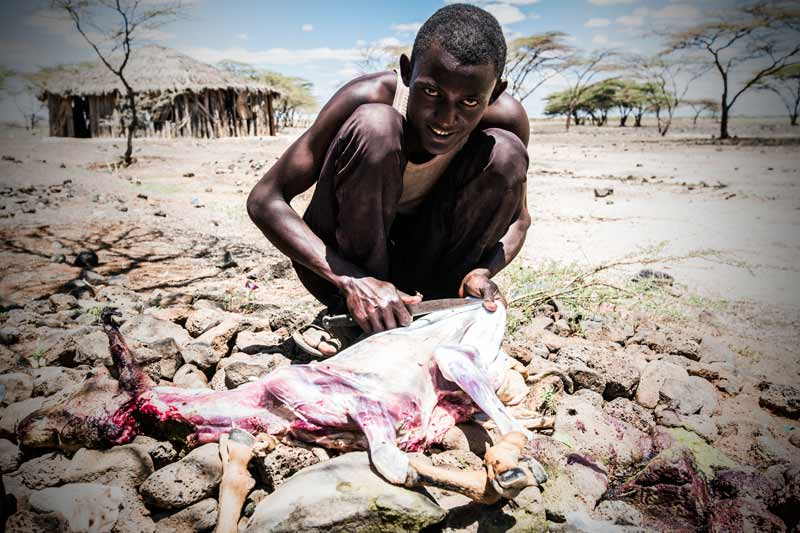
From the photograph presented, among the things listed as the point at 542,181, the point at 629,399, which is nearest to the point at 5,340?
the point at 629,399

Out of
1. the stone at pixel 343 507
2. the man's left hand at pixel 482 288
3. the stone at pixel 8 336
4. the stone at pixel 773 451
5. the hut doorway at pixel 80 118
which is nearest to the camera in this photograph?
the stone at pixel 343 507

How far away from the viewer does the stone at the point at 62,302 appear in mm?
2529

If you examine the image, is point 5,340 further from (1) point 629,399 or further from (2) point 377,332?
(1) point 629,399

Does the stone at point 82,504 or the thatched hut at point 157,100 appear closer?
the stone at point 82,504

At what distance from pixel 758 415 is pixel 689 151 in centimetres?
1612

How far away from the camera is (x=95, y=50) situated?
10.9 m

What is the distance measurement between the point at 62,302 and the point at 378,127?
2100mm

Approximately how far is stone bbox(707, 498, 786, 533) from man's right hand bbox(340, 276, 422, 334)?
1.05 meters

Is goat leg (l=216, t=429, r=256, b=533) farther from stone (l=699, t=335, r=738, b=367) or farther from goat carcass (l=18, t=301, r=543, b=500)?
stone (l=699, t=335, r=738, b=367)

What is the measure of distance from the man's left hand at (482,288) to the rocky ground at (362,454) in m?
0.38

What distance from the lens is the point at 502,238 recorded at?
86.9 inches

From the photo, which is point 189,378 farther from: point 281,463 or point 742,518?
point 742,518

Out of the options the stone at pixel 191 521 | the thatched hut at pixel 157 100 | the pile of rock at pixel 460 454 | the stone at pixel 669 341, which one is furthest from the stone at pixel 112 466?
the thatched hut at pixel 157 100

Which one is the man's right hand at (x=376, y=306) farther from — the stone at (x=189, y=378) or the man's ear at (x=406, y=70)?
the man's ear at (x=406, y=70)
